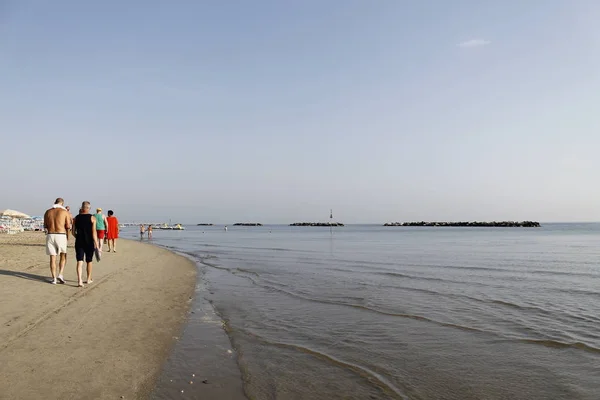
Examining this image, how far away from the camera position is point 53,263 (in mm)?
9430

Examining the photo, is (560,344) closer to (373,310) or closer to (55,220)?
(373,310)

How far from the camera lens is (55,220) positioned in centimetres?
932

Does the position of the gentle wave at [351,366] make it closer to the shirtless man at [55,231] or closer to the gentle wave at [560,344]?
the gentle wave at [560,344]

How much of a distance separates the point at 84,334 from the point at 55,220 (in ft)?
15.6

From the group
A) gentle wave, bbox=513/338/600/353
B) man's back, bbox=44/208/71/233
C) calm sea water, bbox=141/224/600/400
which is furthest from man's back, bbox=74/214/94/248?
gentle wave, bbox=513/338/600/353

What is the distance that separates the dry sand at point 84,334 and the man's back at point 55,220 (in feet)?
4.36

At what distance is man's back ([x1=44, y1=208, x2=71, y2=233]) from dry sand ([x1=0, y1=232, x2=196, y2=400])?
1328mm

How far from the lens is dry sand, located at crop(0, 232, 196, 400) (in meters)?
4.06

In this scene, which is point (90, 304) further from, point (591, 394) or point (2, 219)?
point (2, 219)

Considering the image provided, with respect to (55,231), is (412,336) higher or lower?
lower

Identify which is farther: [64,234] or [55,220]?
[64,234]

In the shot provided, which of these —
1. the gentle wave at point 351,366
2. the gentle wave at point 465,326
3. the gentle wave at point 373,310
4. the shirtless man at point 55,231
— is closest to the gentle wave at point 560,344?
the gentle wave at point 465,326

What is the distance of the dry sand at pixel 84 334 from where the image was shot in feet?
13.3

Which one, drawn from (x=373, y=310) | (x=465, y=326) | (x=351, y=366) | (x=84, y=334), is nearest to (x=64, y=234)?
(x=84, y=334)
